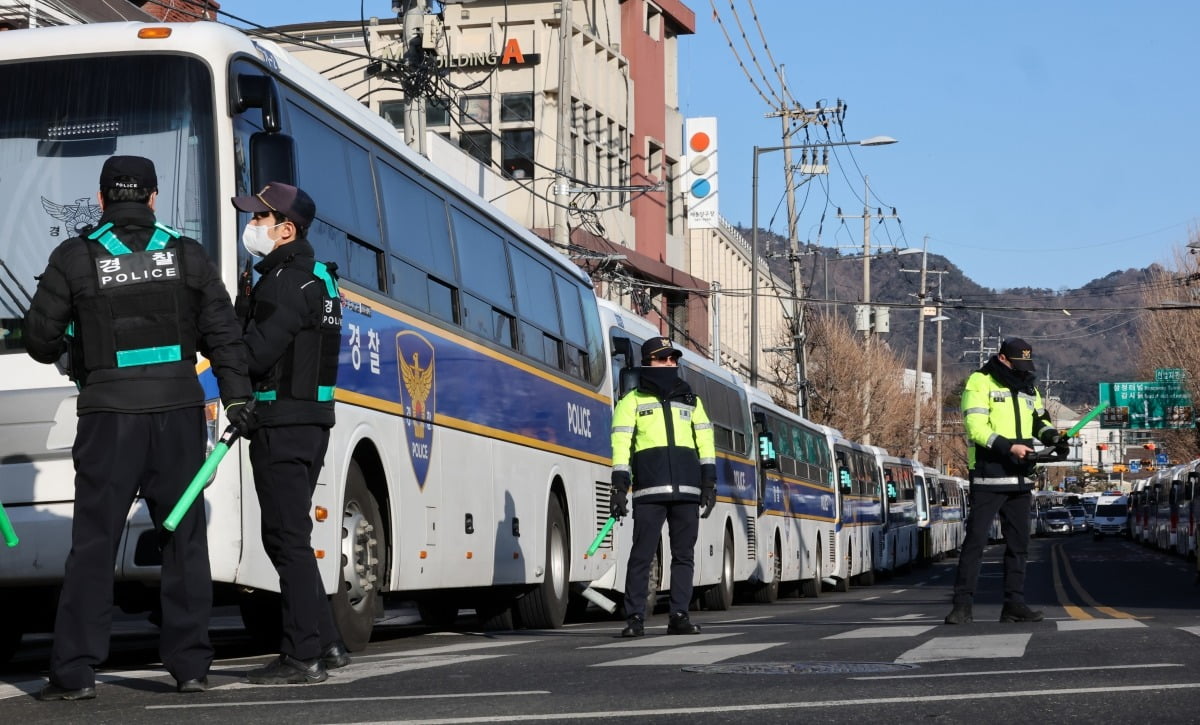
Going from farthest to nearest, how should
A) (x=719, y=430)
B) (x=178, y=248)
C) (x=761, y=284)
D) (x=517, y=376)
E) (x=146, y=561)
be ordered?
(x=761, y=284) < (x=719, y=430) < (x=517, y=376) < (x=146, y=561) < (x=178, y=248)

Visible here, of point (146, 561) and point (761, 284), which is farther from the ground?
point (761, 284)

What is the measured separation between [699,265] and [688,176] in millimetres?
11258

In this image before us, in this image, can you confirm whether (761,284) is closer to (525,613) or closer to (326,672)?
(525,613)

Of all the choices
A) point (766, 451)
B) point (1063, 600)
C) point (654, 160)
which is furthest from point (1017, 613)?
point (654, 160)

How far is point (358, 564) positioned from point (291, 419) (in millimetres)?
3376

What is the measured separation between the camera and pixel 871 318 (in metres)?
77.9

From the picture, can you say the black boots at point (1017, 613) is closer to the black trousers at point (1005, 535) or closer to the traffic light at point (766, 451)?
the black trousers at point (1005, 535)

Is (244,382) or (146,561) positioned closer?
(244,382)

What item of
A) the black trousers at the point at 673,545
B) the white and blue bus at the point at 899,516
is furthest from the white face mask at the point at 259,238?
the white and blue bus at the point at 899,516

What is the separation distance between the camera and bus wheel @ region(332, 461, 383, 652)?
10969mm

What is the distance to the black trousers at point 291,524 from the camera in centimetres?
788

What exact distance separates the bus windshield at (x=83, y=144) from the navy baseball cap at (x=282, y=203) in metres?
1.40

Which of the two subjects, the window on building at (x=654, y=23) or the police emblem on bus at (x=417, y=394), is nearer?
the police emblem on bus at (x=417, y=394)

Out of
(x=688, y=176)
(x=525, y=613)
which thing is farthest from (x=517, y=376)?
(x=688, y=176)
